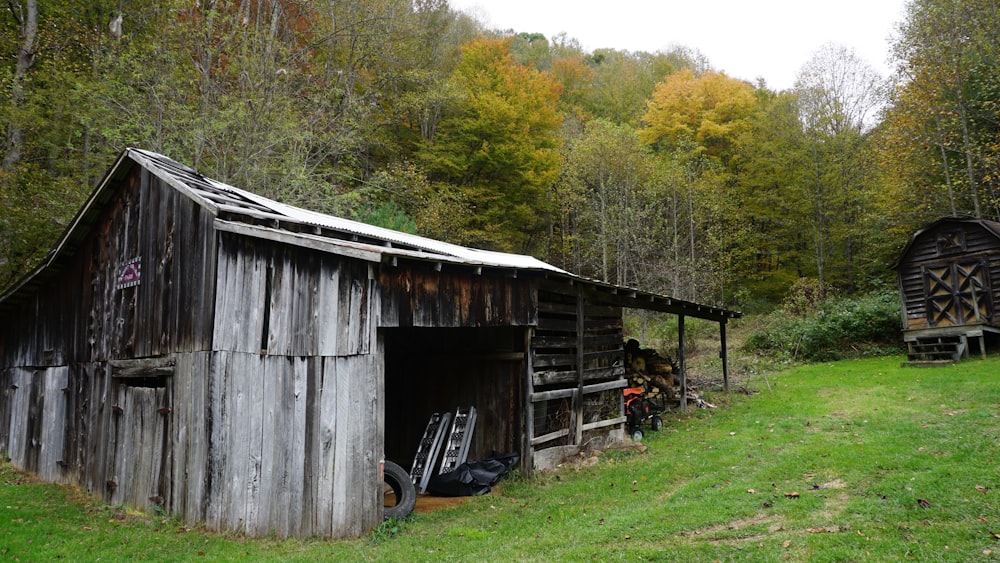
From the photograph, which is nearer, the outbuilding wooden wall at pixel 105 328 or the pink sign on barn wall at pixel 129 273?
the outbuilding wooden wall at pixel 105 328

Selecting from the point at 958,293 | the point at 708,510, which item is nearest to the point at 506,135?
the point at 958,293

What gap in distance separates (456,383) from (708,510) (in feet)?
17.4

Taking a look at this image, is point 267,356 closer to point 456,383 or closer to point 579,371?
point 456,383

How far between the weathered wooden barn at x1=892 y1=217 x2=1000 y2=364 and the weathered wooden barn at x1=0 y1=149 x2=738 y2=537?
1154 centimetres

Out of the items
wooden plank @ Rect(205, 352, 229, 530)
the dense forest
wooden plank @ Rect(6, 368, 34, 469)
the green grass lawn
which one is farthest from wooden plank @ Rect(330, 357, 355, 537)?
the dense forest

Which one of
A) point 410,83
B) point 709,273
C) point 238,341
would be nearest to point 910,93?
point 709,273

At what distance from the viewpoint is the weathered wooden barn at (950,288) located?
693 inches

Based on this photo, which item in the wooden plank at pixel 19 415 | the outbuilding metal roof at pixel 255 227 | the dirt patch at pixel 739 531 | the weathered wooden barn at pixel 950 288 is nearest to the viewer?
the dirt patch at pixel 739 531

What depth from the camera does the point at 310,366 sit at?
7.37m

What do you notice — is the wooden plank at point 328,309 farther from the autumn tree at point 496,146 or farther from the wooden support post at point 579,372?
the autumn tree at point 496,146

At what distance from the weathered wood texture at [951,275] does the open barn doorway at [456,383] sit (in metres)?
15.4

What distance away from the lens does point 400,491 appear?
317 inches

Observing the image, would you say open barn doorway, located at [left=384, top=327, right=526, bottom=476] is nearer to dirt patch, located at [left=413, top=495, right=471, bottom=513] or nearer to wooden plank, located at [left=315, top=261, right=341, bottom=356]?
dirt patch, located at [left=413, top=495, right=471, bottom=513]

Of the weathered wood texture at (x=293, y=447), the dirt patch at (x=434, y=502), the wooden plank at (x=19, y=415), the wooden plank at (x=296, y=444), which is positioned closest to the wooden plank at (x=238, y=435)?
the weathered wood texture at (x=293, y=447)
